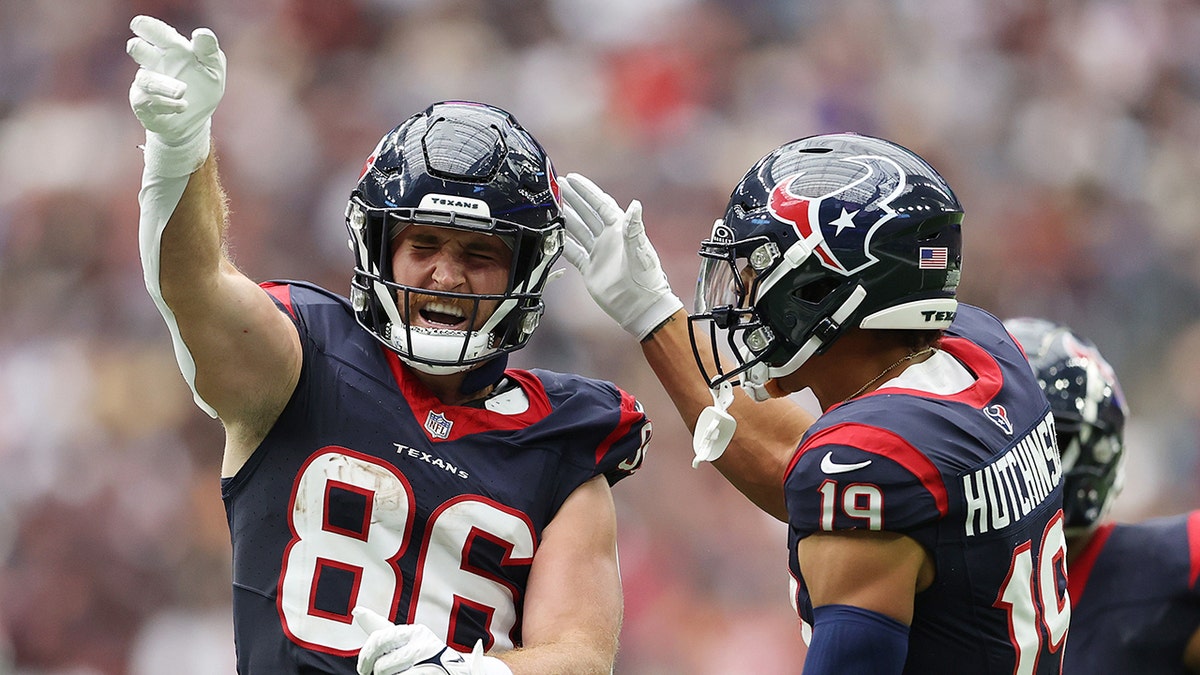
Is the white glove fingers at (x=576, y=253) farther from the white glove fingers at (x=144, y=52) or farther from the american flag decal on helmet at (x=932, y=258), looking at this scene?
the white glove fingers at (x=144, y=52)

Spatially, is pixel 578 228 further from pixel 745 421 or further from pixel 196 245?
pixel 196 245

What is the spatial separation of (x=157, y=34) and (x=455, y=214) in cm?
64

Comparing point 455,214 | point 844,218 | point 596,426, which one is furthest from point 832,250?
point 455,214

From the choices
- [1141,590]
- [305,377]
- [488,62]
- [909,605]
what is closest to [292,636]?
[305,377]

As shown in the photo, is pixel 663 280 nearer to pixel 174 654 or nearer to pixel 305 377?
pixel 305 377

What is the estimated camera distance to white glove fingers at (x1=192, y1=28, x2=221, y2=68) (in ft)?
7.79

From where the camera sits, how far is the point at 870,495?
92.0 inches

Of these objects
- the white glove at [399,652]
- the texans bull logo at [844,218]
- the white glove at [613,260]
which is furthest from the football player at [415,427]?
the texans bull logo at [844,218]

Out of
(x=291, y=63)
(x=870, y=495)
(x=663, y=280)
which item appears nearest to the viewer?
(x=870, y=495)

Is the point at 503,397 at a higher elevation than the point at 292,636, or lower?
higher

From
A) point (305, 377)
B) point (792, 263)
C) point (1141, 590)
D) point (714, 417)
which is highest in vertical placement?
point (792, 263)

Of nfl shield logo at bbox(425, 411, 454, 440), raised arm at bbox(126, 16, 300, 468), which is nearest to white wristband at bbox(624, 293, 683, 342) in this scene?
nfl shield logo at bbox(425, 411, 454, 440)

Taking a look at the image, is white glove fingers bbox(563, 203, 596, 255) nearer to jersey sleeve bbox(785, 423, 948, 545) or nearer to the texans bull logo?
the texans bull logo

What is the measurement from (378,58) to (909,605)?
5.29 meters
